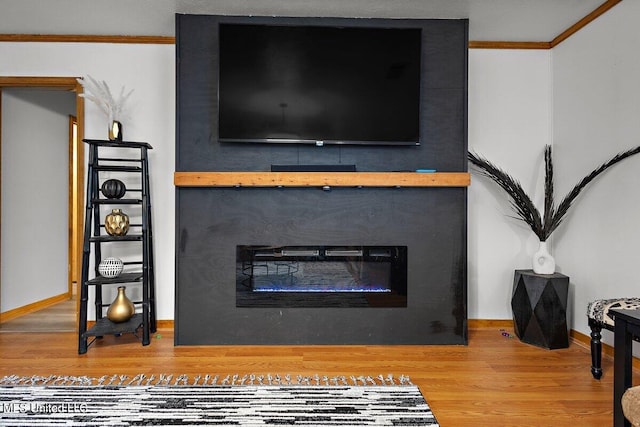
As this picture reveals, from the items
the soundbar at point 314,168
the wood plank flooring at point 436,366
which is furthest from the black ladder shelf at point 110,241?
the soundbar at point 314,168

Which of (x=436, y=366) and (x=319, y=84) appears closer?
(x=436, y=366)

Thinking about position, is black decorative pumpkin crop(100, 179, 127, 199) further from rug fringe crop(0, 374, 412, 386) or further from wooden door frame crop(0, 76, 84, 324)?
rug fringe crop(0, 374, 412, 386)

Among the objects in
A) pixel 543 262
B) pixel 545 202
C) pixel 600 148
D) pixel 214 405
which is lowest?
pixel 214 405

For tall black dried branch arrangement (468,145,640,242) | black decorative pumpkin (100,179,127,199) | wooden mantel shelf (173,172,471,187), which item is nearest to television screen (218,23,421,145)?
wooden mantel shelf (173,172,471,187)

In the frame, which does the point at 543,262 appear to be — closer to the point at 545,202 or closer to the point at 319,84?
the point at 545,202

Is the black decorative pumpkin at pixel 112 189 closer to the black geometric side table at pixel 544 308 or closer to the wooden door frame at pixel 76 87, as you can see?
the wooden door frame at pixel 76 87

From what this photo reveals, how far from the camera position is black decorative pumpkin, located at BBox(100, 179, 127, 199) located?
3.07 m

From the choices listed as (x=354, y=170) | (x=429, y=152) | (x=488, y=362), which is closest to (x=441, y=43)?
(x=429, y=152)

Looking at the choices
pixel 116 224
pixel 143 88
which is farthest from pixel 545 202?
pixel 143 88

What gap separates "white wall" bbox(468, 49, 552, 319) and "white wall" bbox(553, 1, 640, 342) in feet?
0.47

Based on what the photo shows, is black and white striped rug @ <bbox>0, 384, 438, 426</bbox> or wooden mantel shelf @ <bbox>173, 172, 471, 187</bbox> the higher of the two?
wooden mantel shelf @ <bbox>173, 172, 471, 187</bbox>

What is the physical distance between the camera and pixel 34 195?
168 inches

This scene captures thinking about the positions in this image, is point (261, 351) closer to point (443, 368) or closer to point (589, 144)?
point (443, 368)

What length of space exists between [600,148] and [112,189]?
11.1 ft
